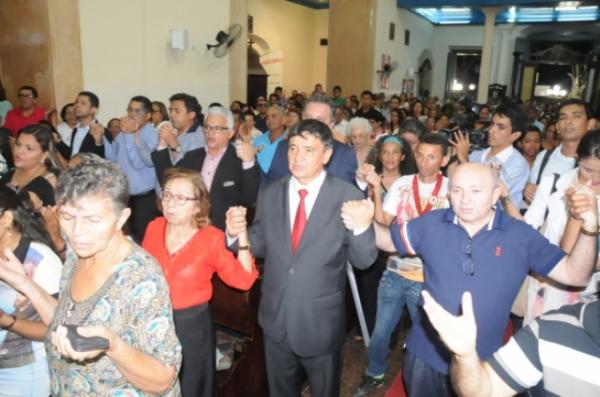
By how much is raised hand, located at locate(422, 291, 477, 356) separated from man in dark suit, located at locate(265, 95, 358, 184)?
1811mm

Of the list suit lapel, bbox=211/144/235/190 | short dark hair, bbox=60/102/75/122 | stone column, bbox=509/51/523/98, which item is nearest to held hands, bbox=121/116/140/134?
suit lapel, bbox=211/144/235/190

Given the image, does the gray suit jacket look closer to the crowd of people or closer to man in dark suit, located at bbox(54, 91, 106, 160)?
the crowd of people

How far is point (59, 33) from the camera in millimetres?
5234

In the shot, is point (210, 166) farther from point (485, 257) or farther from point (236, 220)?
point (485, 257)

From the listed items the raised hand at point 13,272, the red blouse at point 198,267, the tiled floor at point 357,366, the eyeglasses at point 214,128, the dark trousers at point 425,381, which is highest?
the eyeglasses at point 214,128

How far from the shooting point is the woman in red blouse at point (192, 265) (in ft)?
6.63

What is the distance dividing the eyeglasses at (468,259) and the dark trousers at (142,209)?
287 centimetres

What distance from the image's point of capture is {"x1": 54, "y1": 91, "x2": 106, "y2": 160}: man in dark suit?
164 inches

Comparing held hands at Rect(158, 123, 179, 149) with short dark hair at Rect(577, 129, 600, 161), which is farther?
held hands at Rect(158, 123, 179, 149)

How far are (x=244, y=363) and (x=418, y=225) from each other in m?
1.18

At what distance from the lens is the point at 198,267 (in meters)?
2.04

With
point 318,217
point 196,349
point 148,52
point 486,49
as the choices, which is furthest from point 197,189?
point 486,49

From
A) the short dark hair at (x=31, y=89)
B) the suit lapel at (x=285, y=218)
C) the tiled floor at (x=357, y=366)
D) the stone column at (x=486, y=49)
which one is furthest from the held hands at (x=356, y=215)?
the stone column at (x=486, y=49)

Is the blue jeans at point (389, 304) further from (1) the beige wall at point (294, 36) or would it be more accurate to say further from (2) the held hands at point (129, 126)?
(1) the beige wall at point (294, 36)
